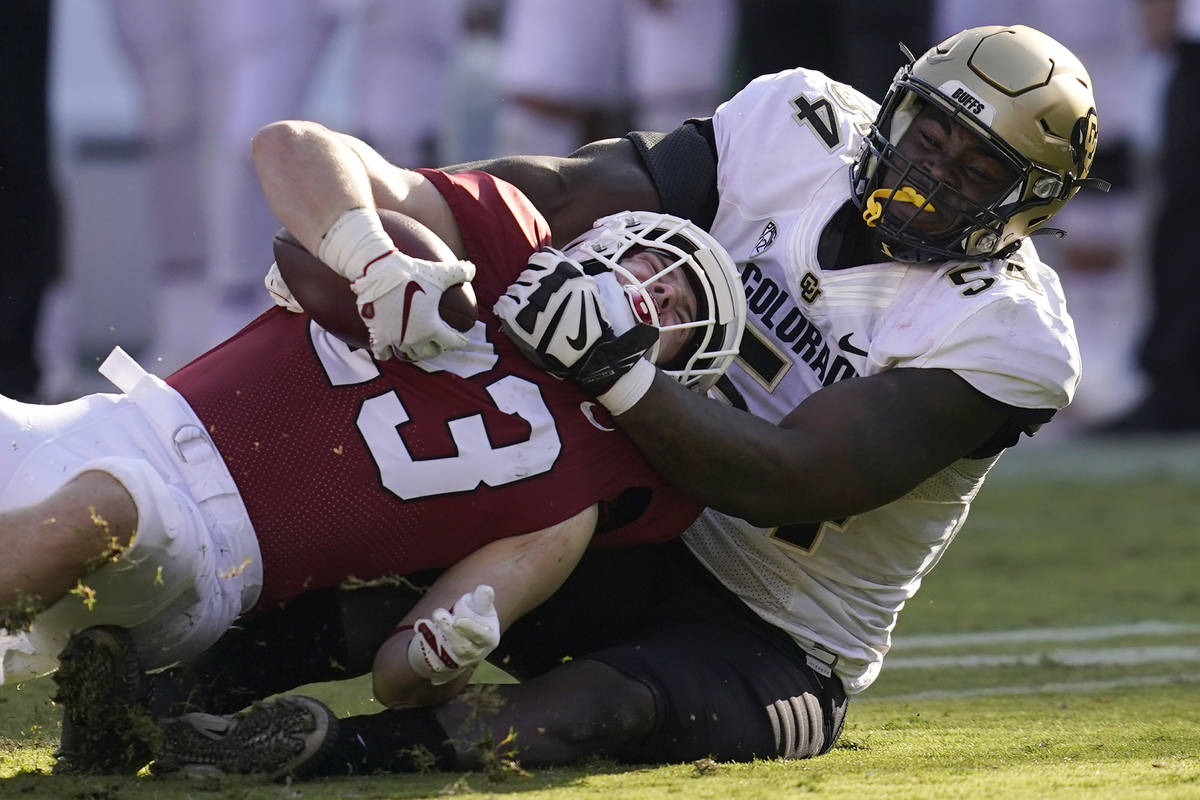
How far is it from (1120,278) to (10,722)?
6067 millimetres

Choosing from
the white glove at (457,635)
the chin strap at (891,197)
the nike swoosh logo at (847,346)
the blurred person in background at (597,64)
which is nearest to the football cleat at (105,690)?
the white glove at (457,635)

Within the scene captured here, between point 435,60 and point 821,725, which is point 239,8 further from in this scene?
point 821,725

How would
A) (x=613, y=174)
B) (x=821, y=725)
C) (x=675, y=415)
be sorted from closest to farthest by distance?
1. (x=675, y=415)
2. (x=821, y=725)
3. (x=613, y=174)

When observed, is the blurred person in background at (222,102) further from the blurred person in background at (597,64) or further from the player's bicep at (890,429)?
the player's bicep at (890,429)

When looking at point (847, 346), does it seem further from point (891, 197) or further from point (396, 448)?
point (396, 448)

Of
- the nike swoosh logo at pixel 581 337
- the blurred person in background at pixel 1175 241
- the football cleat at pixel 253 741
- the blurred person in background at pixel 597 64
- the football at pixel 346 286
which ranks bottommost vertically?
the blurred person in background at pixel 1175 241

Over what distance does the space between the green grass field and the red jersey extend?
39cm

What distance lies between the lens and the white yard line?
4.52 metres

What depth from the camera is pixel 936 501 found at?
10.2 feet

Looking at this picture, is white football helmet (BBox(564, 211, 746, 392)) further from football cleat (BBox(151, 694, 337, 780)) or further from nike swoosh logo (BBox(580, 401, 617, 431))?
football cleat (BBox(151, 694, 337, 780))

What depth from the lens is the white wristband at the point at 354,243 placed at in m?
2.59

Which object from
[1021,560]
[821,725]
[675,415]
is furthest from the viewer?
[1021,560]

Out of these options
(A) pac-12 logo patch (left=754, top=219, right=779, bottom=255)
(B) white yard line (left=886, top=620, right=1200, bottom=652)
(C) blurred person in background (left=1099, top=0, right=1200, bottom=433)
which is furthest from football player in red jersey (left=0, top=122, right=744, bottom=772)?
(C) blurred person in background (left=1099, top=0, right=1200, bottom=433)

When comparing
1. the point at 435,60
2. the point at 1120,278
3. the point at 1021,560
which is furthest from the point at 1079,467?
the point at 435,60
